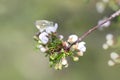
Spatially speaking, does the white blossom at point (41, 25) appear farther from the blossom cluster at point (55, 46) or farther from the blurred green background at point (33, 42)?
the blurred green background at point (33, 42)

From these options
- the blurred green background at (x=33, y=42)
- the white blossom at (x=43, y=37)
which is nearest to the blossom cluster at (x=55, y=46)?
the white blossom at (x=43, y=37)

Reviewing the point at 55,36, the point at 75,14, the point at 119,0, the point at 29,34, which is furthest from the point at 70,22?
the point at 55,36

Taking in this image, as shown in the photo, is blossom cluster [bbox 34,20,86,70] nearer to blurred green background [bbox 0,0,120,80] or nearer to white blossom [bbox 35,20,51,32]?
white blossom [bbox 35,20,51,32]

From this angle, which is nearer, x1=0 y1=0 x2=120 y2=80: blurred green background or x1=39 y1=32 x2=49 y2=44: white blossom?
x1=39 y1=32 x2=49 y2=44: white blossom

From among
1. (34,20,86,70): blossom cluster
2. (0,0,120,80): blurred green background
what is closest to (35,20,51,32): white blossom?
(34,20,86,70): blossom cluster

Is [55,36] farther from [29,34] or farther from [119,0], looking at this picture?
[29,34]
